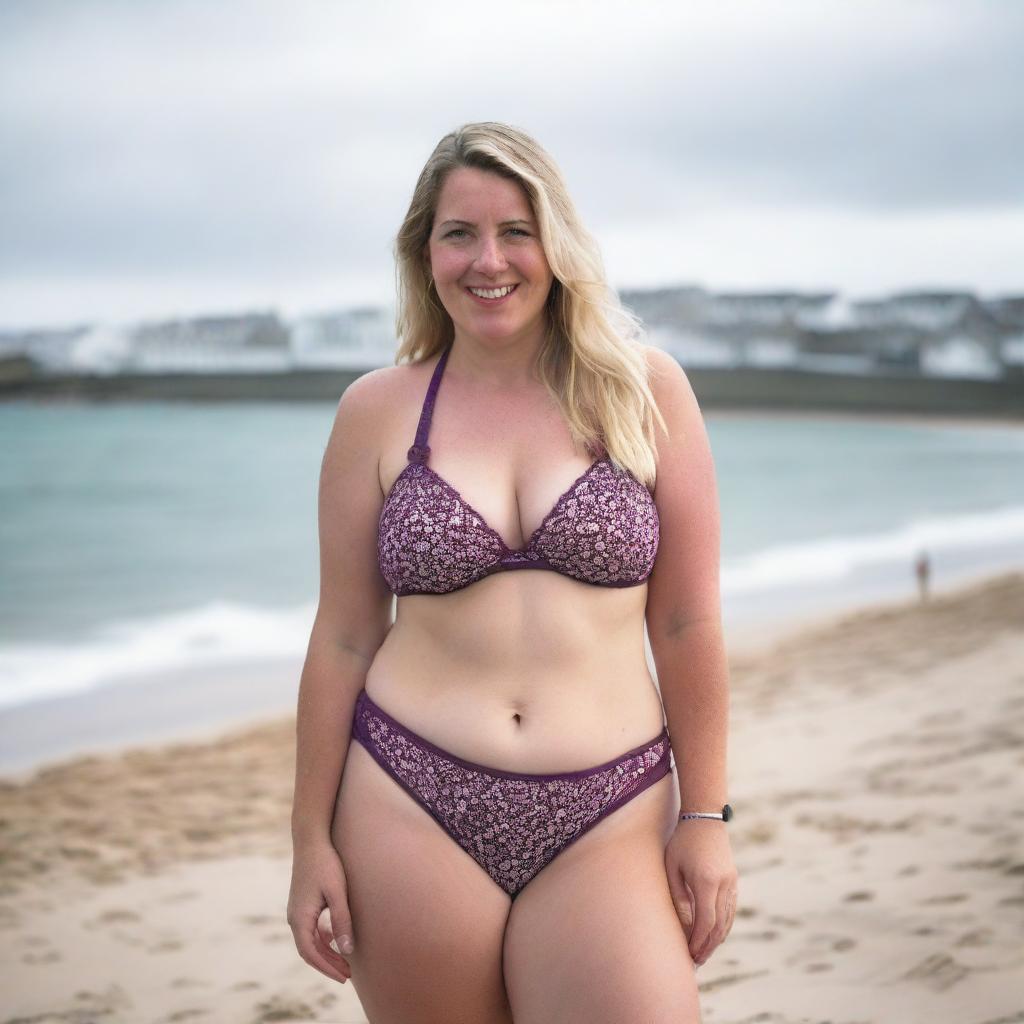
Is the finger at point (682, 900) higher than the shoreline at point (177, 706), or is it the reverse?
the finger at point (682, 900)

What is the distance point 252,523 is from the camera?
21.6m

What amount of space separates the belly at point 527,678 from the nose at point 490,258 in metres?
0.45

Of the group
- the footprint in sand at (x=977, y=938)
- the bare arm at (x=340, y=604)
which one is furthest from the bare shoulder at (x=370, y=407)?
the footprint in sand at (x=977, y=938)

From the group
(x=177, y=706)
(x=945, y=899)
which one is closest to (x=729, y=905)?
(x=945, y=899)

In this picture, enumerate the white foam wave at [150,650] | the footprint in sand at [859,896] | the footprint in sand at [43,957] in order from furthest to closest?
the white foam wave at [150,650] → the footprint in sand at [43,957] → the footprint in sand at [859,896]

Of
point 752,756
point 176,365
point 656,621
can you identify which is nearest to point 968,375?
point 176,365

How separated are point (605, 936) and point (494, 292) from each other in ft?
3.08

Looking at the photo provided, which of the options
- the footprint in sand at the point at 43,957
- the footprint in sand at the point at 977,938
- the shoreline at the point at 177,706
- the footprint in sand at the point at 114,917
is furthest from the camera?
the shoreline at the point at 177,706

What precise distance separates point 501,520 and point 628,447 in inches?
8.5

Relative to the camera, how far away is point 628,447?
188 cm

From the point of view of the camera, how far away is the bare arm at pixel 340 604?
1989 millimetres

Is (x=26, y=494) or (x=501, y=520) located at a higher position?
(x=501, y=520)

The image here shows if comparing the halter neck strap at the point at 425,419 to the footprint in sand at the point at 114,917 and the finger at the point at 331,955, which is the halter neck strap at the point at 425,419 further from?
the footprint in sand at the point at 114,917

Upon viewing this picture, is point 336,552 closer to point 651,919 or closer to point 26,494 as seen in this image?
point 651,919
